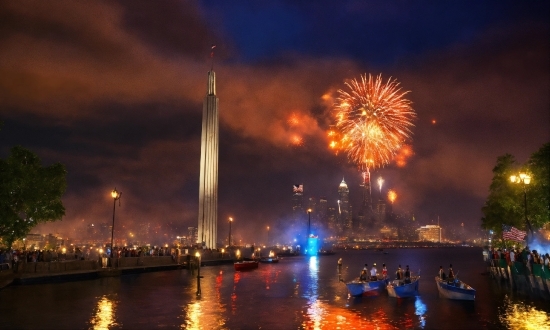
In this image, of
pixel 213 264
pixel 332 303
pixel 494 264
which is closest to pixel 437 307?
pixel 332 303

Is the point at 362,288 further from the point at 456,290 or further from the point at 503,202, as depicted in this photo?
the point at 503,202

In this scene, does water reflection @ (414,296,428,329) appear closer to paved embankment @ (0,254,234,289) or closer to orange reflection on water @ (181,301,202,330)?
orange reflection on water @ (181,301,202,330)

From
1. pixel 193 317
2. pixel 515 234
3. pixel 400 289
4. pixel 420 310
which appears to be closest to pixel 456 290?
pixel 400 289

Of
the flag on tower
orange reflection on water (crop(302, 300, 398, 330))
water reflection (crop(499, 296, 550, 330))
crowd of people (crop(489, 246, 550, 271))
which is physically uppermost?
the flag on tower

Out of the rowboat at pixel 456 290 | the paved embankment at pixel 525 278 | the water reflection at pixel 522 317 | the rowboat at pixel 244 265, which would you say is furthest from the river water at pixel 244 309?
the rowboat at pixel 244 265

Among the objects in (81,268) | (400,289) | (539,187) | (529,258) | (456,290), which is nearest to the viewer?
(456,290)

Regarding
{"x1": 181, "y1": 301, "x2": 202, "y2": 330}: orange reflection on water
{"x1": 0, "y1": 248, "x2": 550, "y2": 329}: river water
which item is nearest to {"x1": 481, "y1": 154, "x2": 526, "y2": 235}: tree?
{"x1": 0, "y1": 248, "x2": 550, "y2": 329}: river water
